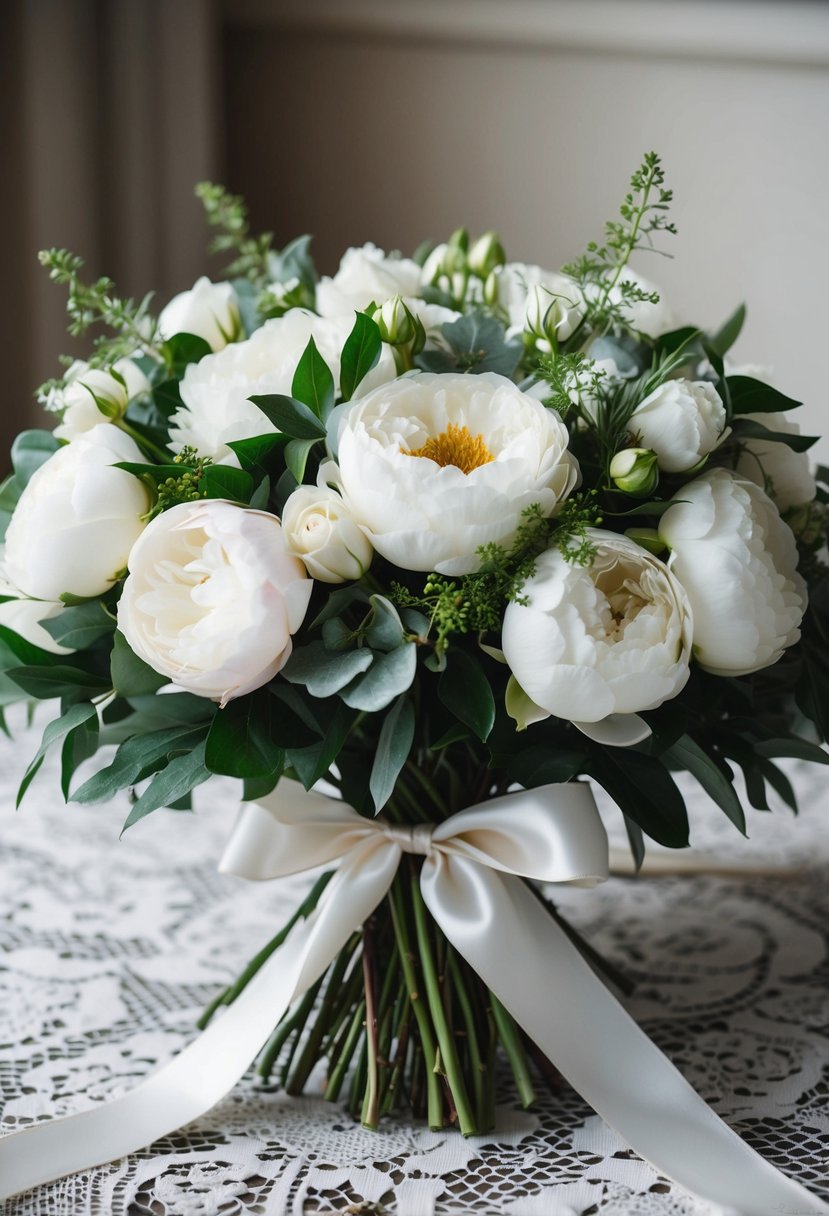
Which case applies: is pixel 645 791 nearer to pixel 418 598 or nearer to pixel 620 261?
pixel 418 598

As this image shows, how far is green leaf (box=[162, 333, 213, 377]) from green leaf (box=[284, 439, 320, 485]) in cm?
14

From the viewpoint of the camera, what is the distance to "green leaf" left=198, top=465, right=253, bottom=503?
0.54 m

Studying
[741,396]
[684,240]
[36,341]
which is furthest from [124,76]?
[741,396]

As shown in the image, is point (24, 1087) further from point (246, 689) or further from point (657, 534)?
point (657, 534)

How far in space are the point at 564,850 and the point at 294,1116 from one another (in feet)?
0.74

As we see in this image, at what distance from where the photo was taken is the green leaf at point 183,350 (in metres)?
0.67

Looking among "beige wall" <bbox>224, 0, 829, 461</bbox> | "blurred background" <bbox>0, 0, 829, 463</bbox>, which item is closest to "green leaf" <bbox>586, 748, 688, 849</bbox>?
"blurred background" <bbox>0, 0, 829, 463</bbox>

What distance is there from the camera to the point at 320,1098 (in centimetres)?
67

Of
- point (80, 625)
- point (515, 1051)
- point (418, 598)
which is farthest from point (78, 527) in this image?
point (515, 1051)

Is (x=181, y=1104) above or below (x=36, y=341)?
below

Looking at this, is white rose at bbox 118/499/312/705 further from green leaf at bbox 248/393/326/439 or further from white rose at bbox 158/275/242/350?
white rose at bbox 158/275/242/350

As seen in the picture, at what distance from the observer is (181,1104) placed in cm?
63

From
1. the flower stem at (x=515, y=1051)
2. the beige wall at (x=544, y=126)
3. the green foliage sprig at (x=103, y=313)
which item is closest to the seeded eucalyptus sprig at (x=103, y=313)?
the green foliage sprig at (x=103, y=313)

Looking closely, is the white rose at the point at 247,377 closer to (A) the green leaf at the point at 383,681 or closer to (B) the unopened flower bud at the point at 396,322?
(B) the unopened flower bud at the point at 396,322
